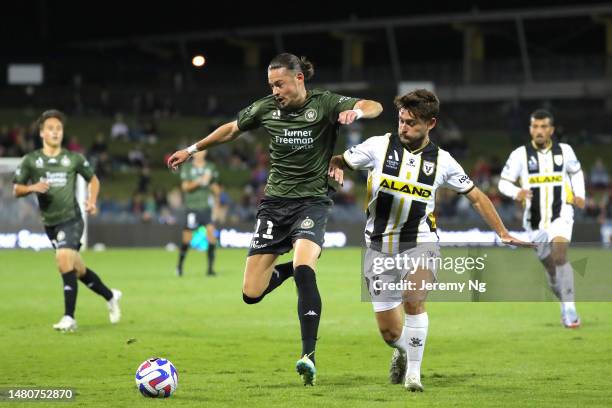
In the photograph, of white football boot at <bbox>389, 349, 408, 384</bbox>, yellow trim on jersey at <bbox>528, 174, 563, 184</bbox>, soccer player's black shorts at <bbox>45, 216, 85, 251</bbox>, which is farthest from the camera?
yellow trim on jersey at <bbox>528, 174, 563, 184</bbox>

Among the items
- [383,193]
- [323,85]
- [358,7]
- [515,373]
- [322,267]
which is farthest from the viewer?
[358,7]

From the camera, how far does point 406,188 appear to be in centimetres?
757

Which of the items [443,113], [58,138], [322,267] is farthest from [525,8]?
[58,138]

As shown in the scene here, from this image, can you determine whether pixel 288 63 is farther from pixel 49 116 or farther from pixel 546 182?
pixel 546 182

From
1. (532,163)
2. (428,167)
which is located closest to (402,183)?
(428,167)

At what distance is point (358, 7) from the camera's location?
50375mm

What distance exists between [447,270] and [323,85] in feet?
129

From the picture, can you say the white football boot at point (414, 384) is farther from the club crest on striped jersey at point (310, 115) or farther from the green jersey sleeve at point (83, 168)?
the green jersey sleeve at point (83, 168)

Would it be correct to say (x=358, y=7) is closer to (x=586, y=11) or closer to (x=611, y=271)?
(x=586, y=11)

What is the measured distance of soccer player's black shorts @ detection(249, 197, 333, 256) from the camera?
26.9ft

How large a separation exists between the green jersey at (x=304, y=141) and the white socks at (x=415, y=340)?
1.39 metres

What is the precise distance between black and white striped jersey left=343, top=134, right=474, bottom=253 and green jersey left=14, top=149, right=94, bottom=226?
4.87 metres

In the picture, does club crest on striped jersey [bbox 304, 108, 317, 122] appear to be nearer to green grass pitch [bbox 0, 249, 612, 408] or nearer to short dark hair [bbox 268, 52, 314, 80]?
short dark hair [bbox 268, 52, 314, 80]

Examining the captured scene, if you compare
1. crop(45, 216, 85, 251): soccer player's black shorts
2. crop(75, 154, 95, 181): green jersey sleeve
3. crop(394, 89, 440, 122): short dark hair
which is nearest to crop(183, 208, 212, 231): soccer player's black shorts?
crop(75, 154, 95, 181): green jersey sleeve
